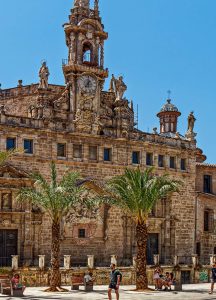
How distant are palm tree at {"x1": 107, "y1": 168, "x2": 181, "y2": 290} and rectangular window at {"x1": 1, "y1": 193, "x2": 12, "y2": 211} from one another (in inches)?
387

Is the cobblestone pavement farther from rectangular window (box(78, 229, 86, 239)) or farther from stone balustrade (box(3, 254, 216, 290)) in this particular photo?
rectangular window (box(78, 229, 86, 239))


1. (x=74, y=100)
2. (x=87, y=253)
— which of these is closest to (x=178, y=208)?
(x=87, y=253)

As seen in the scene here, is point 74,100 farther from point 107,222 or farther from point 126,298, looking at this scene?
point 126,298

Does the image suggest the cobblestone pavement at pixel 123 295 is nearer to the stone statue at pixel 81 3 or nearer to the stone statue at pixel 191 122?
the stone statue at pixel 191 122

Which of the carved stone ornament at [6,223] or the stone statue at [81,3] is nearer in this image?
the carved stone ornament at [6,223]

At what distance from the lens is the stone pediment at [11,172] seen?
42.5 metres

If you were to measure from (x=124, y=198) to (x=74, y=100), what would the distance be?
13744 millimetres

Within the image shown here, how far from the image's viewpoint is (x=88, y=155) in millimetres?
46562

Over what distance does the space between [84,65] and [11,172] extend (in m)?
10.7

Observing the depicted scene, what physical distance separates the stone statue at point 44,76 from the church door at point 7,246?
10785mm

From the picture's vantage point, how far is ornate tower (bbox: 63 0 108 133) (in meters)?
46.8

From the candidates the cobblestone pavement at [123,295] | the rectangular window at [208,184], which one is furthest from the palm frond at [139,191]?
the rectangular window at [208,184]

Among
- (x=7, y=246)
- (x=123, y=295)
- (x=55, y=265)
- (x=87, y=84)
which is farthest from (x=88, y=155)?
(x=123, y=295)

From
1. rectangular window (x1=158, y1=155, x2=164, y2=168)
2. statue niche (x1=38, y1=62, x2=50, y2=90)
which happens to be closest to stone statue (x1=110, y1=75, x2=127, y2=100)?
rectangular window (x1=158, y1=155, x2=164, y2=168)
